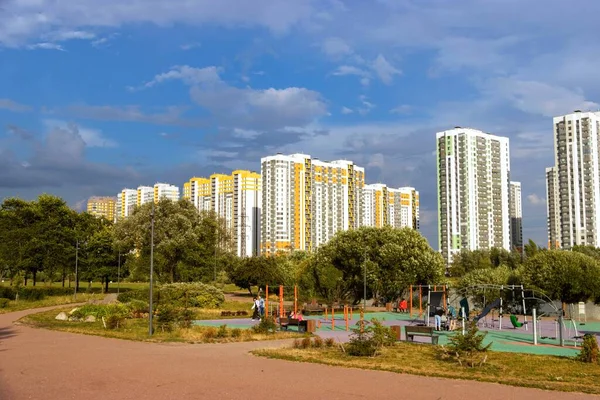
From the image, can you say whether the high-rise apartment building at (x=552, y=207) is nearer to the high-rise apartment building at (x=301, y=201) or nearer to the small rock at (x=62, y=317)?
the high-rise apartment building at (x=301, y=201)

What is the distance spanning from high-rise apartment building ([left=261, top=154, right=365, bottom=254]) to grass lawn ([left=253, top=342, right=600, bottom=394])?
109m

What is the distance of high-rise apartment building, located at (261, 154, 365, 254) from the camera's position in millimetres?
130125

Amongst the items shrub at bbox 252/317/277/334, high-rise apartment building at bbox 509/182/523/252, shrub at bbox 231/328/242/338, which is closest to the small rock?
shrub at bbox 252/317/277/334

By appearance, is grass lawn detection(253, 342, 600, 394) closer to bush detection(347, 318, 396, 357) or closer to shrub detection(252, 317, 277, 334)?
bush detection(347, 318, 396, 357)

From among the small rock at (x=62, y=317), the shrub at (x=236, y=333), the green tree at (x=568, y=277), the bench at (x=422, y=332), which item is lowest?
the small rock at (x=62, y=317)

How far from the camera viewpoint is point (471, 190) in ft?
382

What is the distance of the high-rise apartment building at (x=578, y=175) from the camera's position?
106 meters

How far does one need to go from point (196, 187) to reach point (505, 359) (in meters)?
150

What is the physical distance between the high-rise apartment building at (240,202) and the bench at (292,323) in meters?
110

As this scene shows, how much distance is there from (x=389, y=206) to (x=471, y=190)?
151 ft

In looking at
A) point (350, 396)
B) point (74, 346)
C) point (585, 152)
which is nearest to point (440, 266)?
point (74, 346)

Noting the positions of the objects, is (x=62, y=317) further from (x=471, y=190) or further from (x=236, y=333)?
(x=471, y=190)

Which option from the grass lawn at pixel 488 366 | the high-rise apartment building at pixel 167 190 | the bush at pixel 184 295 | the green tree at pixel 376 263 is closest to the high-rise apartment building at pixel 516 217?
the high-rise apartment building at pixel 167 190

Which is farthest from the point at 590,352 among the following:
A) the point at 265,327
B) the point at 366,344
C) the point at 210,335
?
the point at 210,335
